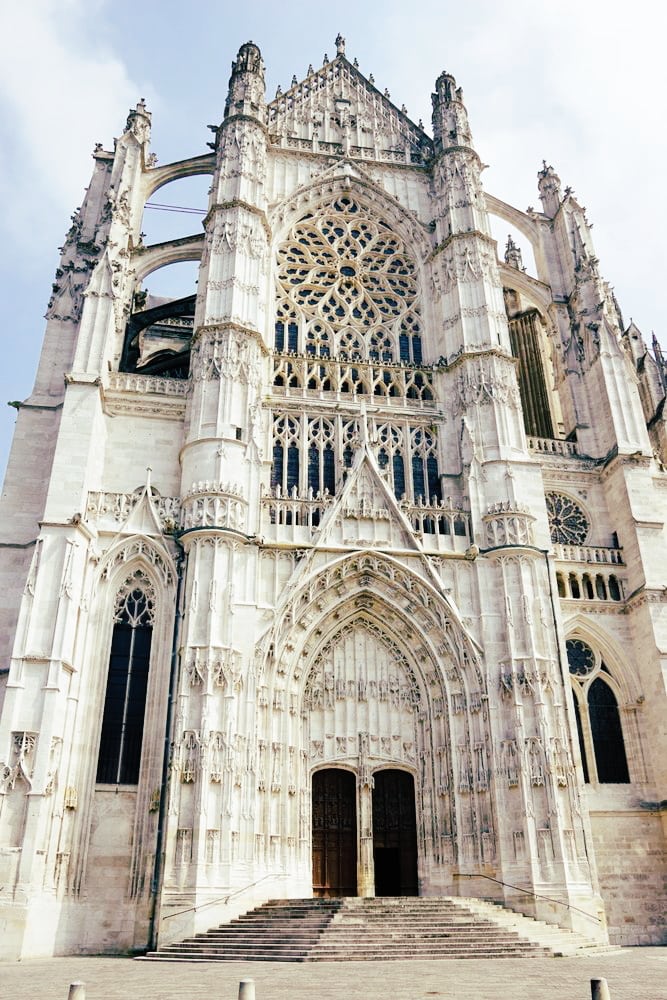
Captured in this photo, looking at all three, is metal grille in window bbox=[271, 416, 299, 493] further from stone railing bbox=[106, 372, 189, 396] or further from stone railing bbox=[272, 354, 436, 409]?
stone railing bbox=[106, 372, 189, 396]

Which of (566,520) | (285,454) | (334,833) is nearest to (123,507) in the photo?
(285,454)

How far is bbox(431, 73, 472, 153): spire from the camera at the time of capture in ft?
90.5

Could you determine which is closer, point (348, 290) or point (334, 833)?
point (334, 833)

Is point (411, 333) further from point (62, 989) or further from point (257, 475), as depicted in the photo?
point (62, 989)

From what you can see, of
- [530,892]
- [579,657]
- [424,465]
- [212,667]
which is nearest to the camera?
[530,892]

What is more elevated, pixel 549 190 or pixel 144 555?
pixel 549 190

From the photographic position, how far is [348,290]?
2547cm

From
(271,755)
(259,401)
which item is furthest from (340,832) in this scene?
(259,401)

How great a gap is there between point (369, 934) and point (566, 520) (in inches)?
515

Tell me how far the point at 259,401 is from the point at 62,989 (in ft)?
49.1

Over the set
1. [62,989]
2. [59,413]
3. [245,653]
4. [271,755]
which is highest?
[59,413]

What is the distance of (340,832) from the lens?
1828cm

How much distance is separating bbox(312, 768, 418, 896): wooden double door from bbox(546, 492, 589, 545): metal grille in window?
826cm

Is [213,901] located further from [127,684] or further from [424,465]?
[424,465]
